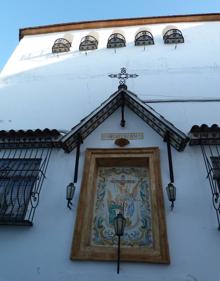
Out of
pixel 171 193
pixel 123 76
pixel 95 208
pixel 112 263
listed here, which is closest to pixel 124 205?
pixel 95 208

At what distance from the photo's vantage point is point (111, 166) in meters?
5.59

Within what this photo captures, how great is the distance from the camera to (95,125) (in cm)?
609

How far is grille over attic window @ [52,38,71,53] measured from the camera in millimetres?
10360

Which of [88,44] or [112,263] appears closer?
A: [112,263]

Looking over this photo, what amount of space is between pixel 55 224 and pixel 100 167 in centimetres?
154

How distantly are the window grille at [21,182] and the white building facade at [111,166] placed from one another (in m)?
0.02

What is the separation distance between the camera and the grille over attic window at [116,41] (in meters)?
10.2

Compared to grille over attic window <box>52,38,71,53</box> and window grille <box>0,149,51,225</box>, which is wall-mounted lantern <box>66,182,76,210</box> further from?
grille over attic window <box>52,38,71,53</box>

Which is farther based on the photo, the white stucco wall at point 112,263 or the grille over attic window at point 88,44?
the grille over attic window at point 88,44

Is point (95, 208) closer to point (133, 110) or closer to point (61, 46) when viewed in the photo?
point (133, 110)

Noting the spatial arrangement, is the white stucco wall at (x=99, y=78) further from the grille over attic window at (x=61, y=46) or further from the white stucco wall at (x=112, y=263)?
the white stucco wall at (x=112, y=263)

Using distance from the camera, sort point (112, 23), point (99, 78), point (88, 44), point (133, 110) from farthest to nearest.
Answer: point (112, 23), point (88, 44), point (99, 78), point (133, 110)

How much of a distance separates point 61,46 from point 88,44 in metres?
1.08

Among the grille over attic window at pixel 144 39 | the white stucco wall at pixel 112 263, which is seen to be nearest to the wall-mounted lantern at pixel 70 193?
the white stucco wall at pixel 112 263
